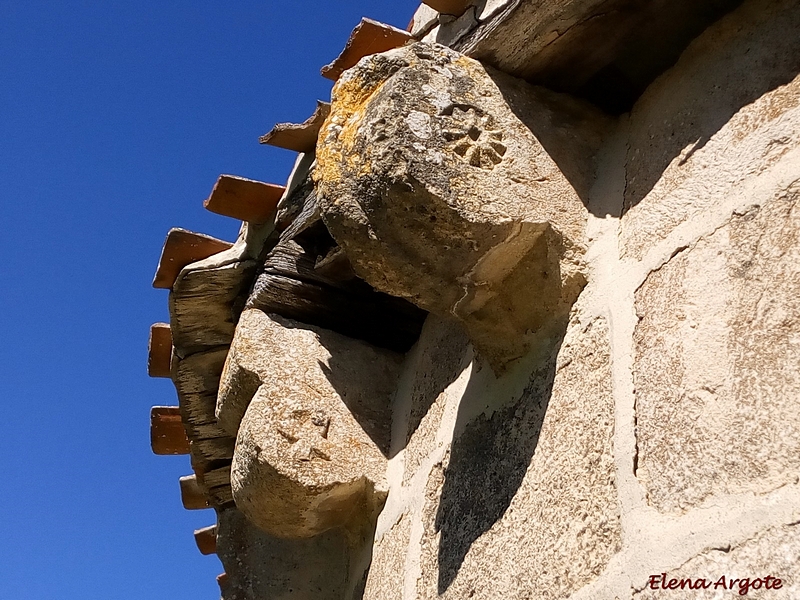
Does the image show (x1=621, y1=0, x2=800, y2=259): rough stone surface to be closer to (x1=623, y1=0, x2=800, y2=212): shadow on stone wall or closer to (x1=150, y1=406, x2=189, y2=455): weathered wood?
(x1=623, y1=0, x2=800, y2=212): shadow on stone wall

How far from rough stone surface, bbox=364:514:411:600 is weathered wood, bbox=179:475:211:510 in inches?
37.8

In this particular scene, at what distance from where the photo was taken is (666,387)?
871 mm

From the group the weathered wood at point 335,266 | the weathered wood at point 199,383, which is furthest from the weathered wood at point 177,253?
the weathered wood at point 335,266

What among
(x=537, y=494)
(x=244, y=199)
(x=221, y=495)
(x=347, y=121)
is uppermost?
(x=244, y=199)

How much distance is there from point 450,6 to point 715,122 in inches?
17.8

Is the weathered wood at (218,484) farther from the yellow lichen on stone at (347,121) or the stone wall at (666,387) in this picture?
the yellow lichen on stone at (347,121)

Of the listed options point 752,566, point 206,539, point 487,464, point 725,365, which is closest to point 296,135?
point 487,464

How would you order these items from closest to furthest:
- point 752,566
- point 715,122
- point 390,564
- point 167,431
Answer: point 752,566
point 715,122
point 390,564
point 167,431

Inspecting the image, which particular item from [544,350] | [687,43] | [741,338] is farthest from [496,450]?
[687,43]

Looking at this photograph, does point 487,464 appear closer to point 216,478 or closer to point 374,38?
point 374,38

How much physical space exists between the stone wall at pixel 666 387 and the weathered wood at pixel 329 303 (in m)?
0.41

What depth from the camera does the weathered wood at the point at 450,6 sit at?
1253 mm

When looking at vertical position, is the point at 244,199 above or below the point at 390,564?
above

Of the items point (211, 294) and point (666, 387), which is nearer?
point (666, 387)
